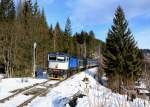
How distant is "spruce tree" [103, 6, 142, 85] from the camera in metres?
46.8

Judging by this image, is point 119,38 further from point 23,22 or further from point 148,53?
point 148,53

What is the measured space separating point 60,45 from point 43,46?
41.9m

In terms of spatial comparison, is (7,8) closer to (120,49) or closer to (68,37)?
(120,49)

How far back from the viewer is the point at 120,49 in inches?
1897

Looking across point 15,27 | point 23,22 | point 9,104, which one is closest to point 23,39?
point 15,27

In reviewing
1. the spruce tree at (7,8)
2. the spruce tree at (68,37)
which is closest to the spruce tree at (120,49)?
the spruce tree at (7,8)

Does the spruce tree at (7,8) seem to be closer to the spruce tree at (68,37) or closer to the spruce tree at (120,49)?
the spruce tree at (120,49)

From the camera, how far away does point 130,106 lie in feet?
35.7

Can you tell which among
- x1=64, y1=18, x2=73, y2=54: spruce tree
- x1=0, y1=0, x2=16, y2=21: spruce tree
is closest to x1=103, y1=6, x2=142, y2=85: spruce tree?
x1=0, y1=0, x2=16, y2=21: spruce tree

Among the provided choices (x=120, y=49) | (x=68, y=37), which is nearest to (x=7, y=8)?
(x=120, y=49)

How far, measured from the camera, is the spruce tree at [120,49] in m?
46.8

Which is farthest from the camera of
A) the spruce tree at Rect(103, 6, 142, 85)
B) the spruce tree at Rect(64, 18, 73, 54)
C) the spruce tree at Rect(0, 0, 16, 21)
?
the spruce tree at Rect(64, 18, 73, 54)

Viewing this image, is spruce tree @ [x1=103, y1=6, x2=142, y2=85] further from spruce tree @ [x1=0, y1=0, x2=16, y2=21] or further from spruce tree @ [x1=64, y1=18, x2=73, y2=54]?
spruce tree @ [x1=64, y1=18, x2=73, y2=54]

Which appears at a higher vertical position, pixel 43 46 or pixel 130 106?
pixel 43 46
